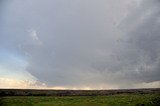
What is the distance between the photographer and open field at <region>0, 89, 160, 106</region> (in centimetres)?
6341

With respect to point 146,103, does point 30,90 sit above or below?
above

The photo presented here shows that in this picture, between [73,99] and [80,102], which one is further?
[73,99]

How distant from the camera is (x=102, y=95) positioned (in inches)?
3140

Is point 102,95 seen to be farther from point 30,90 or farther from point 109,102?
point 30,90

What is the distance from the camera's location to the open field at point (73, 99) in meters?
63.4

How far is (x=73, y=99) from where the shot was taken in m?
70.8

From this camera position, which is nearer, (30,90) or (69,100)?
(69,100)

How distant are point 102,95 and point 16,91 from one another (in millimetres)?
22622

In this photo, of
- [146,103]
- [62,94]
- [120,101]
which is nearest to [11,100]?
[62,94]

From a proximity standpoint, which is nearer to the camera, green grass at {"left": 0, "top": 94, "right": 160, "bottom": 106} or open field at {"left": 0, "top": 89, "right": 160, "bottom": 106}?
green grass at {"left": 0, "top": 94, "right": 160, "bottom": 106}

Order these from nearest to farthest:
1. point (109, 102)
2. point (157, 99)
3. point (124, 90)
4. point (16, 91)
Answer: point (157, 99) → point (109, 102) → point (16, 91) → point (124, 90)

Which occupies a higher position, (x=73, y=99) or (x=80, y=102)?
(x=73, y=99)

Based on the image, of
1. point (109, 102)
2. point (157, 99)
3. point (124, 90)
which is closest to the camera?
point (157, 99)

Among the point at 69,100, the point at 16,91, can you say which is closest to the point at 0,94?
the point at 16,91
